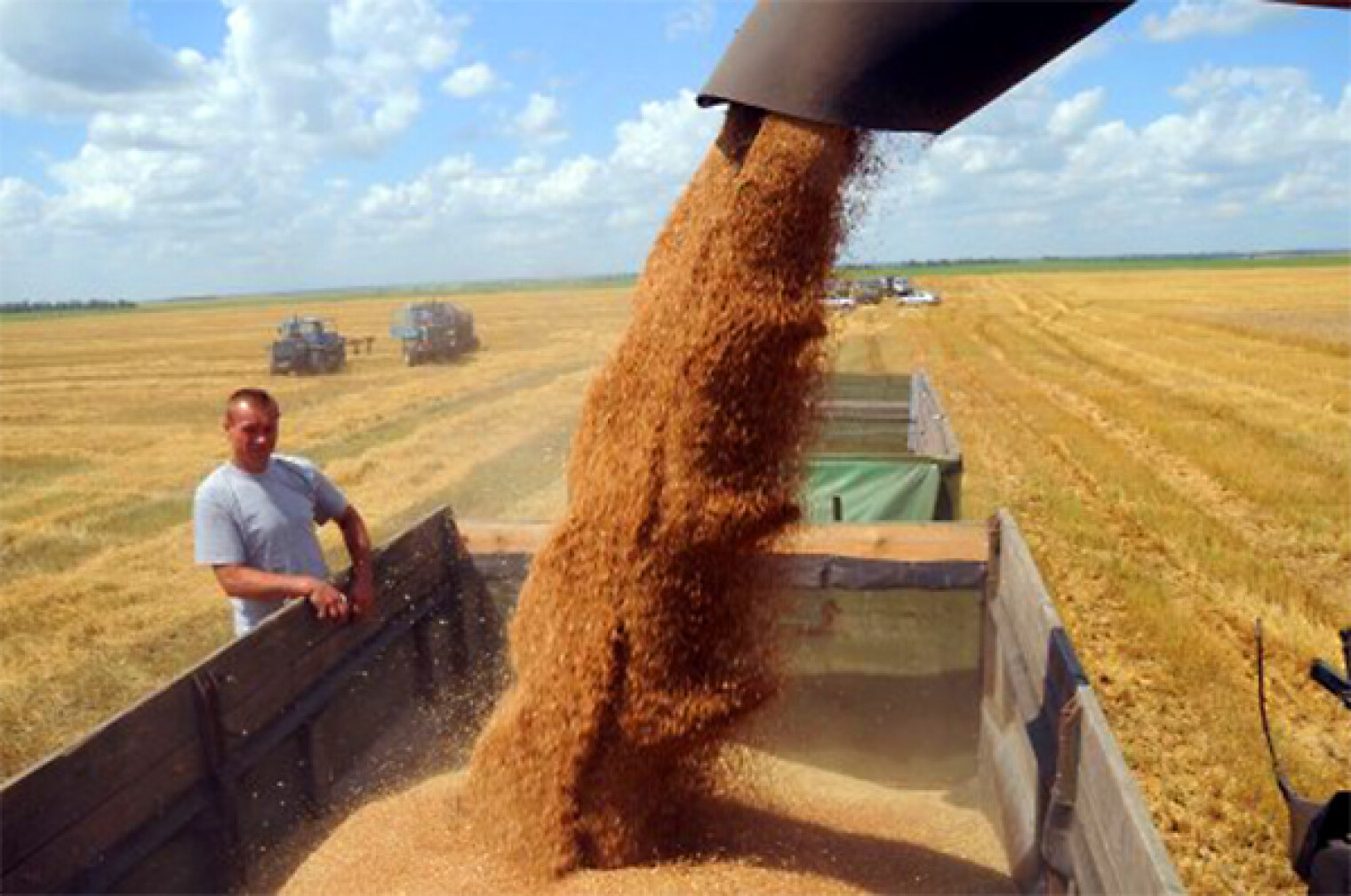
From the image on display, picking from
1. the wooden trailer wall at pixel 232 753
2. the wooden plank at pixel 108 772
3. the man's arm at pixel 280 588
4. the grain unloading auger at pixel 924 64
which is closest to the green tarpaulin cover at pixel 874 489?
the wooden trailer wall at pixel 232 753

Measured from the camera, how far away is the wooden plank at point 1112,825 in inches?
72.1

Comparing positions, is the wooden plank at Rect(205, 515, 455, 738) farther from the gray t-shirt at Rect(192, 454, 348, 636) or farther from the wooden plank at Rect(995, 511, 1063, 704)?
the wooden plank at Rect(995, 511, 1063, 704)

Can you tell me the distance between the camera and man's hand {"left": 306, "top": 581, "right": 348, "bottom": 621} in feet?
11.1

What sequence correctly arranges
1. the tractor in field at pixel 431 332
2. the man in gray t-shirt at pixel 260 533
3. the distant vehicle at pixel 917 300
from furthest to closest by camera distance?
the distant vehicle at pixel 917 300, the tractor in field at pixel 431 332, the man in gray t-shirt at pixel 260 533

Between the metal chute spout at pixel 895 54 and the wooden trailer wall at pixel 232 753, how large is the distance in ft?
6.80

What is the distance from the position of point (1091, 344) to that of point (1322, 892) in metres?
28.2

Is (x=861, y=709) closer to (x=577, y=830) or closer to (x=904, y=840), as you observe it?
(x=904, y=840)

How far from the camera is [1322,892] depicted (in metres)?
2.09

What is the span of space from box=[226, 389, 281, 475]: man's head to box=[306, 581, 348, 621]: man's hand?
1.87 feet

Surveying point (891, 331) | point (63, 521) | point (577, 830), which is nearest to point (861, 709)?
point (577, 830)

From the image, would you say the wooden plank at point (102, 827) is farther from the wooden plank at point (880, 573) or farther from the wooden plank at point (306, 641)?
the wooden plank at point (880, 573)

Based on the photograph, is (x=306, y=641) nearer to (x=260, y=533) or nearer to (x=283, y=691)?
(x=283, y=691)

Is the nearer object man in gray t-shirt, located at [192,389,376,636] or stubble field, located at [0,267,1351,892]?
man in gray t-shirt, located at [192,389,376,636]

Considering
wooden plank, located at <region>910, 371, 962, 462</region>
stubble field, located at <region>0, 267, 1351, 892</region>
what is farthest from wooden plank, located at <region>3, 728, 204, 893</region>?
wooden plank, located at <region>910, 371, 962, 462</region>
